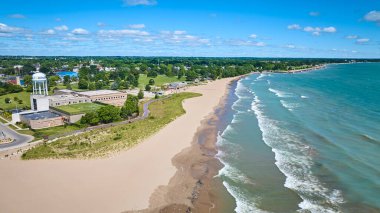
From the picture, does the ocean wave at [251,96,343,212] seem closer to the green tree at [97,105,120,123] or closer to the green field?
the green tree at [97,105,120,123]

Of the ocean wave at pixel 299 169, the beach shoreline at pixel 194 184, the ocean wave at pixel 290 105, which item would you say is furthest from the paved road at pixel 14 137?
the ocean wave at pixel 290 105

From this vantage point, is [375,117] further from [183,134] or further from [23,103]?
[23,103]

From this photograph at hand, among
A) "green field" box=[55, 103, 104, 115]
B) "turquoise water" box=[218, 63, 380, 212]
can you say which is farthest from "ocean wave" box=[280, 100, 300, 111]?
"green field" box=[55, 103, 104, 115]

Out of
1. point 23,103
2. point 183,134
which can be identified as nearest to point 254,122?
point 183,134

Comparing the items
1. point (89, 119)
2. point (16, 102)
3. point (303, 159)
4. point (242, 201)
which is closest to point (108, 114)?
point (89, 119)

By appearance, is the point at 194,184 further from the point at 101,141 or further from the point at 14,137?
the point at 14,137

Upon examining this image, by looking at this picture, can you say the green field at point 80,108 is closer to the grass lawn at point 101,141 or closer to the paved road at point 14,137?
the paved road at point 14,137
